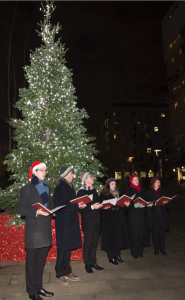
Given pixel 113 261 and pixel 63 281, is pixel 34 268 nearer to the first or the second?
pixel 63 281

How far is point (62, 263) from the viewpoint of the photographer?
5180mm

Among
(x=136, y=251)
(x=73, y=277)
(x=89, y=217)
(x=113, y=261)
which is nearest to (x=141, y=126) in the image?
(x=136, y=251)

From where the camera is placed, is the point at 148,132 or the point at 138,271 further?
the point at 148,132

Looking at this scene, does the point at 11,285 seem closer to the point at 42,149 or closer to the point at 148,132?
the point at 42,149

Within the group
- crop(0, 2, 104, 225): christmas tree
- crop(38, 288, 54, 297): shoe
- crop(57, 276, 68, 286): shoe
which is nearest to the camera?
crop(38, 288, 54, 297): shoe

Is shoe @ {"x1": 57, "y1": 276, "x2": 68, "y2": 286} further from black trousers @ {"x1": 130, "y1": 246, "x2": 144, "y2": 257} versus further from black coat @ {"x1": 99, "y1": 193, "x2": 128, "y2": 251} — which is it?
black trousers @ {"x1": 130, "y1": 246, "x2": 144, "y2": 257}

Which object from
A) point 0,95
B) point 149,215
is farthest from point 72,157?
point 0,95

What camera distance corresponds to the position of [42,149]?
696 centimetres

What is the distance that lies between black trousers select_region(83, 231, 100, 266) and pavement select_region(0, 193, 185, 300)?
27 centimetres

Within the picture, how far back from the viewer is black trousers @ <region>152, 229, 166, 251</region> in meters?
7.16

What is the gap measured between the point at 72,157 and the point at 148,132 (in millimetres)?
87368

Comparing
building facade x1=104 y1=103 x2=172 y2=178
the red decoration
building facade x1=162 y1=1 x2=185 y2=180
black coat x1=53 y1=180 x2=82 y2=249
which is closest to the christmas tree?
the red decoration

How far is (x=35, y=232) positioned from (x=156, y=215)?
3.96 m

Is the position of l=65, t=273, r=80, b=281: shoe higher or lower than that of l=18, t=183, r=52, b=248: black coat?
lower
